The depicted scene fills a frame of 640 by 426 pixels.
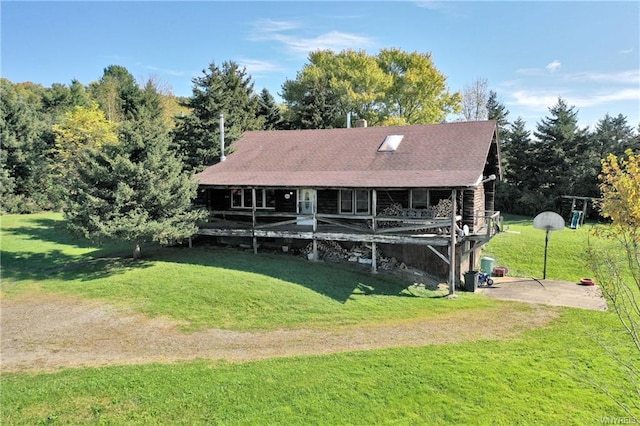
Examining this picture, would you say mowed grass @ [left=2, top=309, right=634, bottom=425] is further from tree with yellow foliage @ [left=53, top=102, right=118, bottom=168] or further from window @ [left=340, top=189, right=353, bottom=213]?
tree with yellow foliage @ [left=53, top=102, right=118, bottom=168]

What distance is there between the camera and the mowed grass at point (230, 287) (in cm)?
1300

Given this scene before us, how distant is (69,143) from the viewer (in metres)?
34.0

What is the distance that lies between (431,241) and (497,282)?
496 centimetres

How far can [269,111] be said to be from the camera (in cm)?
4416

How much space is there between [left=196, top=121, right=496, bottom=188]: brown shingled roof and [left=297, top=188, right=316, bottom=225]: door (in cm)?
111

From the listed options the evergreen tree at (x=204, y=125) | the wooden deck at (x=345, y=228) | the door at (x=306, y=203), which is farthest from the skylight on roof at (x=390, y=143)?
the evergreen tree at (x=204, y=125)

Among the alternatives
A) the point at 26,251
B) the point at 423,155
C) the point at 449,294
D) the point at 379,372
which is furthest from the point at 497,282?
the point at 26,251

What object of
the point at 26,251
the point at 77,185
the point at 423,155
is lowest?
the point at 26,251

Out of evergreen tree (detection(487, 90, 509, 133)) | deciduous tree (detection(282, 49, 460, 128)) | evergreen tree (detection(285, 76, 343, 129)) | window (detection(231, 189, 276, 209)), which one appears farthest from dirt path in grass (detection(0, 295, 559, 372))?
evergreen tree (detection(487, 90, 509, 133))

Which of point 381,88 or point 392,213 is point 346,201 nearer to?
point 392,213

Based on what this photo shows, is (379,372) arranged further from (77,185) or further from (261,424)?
(77,185)

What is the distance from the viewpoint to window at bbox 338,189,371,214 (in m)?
19.4

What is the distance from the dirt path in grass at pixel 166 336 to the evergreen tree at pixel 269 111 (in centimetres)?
3264

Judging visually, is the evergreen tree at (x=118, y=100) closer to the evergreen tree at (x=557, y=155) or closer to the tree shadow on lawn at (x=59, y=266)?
the tree shadow on lawn at (x=59, y=266)
